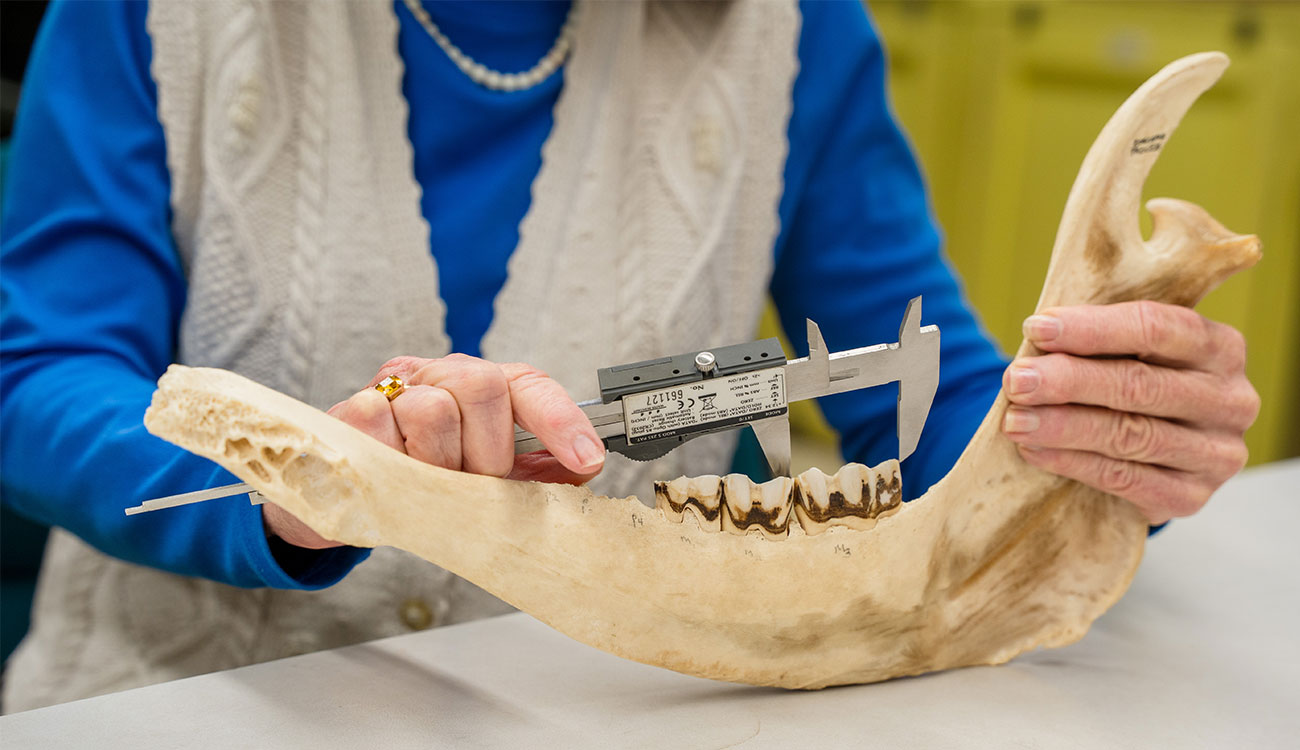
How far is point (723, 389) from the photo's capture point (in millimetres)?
614

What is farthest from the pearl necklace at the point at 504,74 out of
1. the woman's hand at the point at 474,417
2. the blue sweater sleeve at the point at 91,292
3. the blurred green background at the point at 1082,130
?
the blurred green background at the point at 1082,130

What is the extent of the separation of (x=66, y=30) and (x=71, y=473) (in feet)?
1.23

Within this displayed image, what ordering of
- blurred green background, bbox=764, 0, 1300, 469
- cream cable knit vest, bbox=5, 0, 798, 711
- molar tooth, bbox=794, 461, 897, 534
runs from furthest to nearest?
blurred green background, bbox=764, 0, 1300, 469
cream cable knit vest, bbox=5, 0, 798, 711
molar tooth, bbox=794, 461, 897, 534

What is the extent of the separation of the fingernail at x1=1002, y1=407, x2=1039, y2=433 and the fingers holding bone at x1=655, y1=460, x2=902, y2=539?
10 centimetres

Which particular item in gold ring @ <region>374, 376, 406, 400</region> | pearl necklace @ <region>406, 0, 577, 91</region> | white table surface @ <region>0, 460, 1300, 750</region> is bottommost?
white table surface @ <region>0, 460, 1300, 750</region>

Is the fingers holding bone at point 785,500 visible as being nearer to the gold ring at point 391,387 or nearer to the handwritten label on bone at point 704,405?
the handwritten label on bone at point 704,405

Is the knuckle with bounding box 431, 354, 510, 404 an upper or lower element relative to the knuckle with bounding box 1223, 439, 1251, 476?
upper

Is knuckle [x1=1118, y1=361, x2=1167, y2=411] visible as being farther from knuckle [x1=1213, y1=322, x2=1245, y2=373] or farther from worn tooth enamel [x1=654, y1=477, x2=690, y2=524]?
worn tooth enamel [x1=654, y1=477, x2=690, y2=524]

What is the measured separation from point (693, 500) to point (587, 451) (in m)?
0.10

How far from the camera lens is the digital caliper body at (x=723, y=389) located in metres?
0.60

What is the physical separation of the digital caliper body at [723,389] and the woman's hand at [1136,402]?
0.11 meters

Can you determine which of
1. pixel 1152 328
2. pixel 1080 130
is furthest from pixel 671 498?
pixel 1080 130

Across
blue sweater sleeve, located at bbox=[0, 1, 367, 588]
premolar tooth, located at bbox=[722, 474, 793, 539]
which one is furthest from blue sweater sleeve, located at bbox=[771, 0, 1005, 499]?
blue sweater sleeve, located at bbox=[0, 1, 367, 588]

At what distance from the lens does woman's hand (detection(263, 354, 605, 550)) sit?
57 cm
